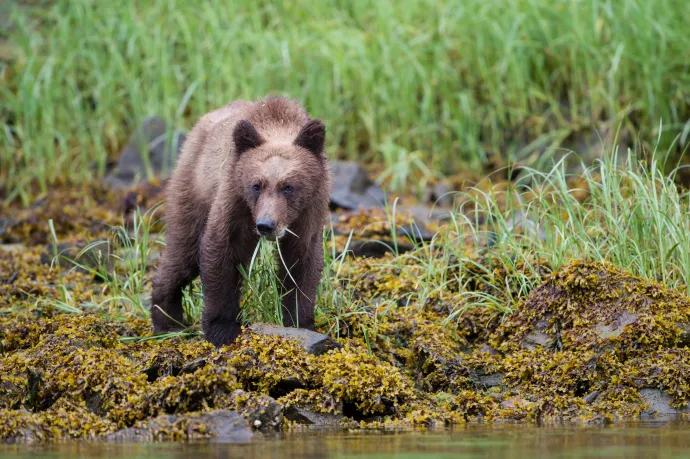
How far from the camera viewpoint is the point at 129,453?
13.2 ft

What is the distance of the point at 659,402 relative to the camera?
5344 millimetres

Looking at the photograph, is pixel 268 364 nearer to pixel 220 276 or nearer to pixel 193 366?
pixel 193 366

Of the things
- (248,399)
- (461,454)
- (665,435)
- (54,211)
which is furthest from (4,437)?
(54,211)

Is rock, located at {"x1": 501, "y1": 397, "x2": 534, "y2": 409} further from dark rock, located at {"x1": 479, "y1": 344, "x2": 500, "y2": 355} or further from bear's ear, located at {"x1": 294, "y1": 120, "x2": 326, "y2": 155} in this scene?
bear's ear, located at {"x1": 294, "y1": 120, "x2": 326, "y2": 155}

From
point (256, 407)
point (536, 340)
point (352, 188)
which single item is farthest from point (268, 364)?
point (352, 188)

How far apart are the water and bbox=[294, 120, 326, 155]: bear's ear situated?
67.7 inches

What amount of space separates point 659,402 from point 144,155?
7.57m

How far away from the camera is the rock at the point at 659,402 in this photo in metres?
5.26

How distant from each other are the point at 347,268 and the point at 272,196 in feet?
6.30

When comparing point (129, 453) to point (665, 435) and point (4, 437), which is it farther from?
point (665, 435)

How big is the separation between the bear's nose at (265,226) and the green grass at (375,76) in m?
6.04

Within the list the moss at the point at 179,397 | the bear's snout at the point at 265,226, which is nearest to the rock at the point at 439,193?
the bear's snout at the point at 265,226

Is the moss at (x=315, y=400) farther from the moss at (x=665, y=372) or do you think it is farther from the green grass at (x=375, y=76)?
Answer: the green grass at (x=375, y=76)

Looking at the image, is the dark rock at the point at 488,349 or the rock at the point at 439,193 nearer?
the dark rock at the point at 488,349
